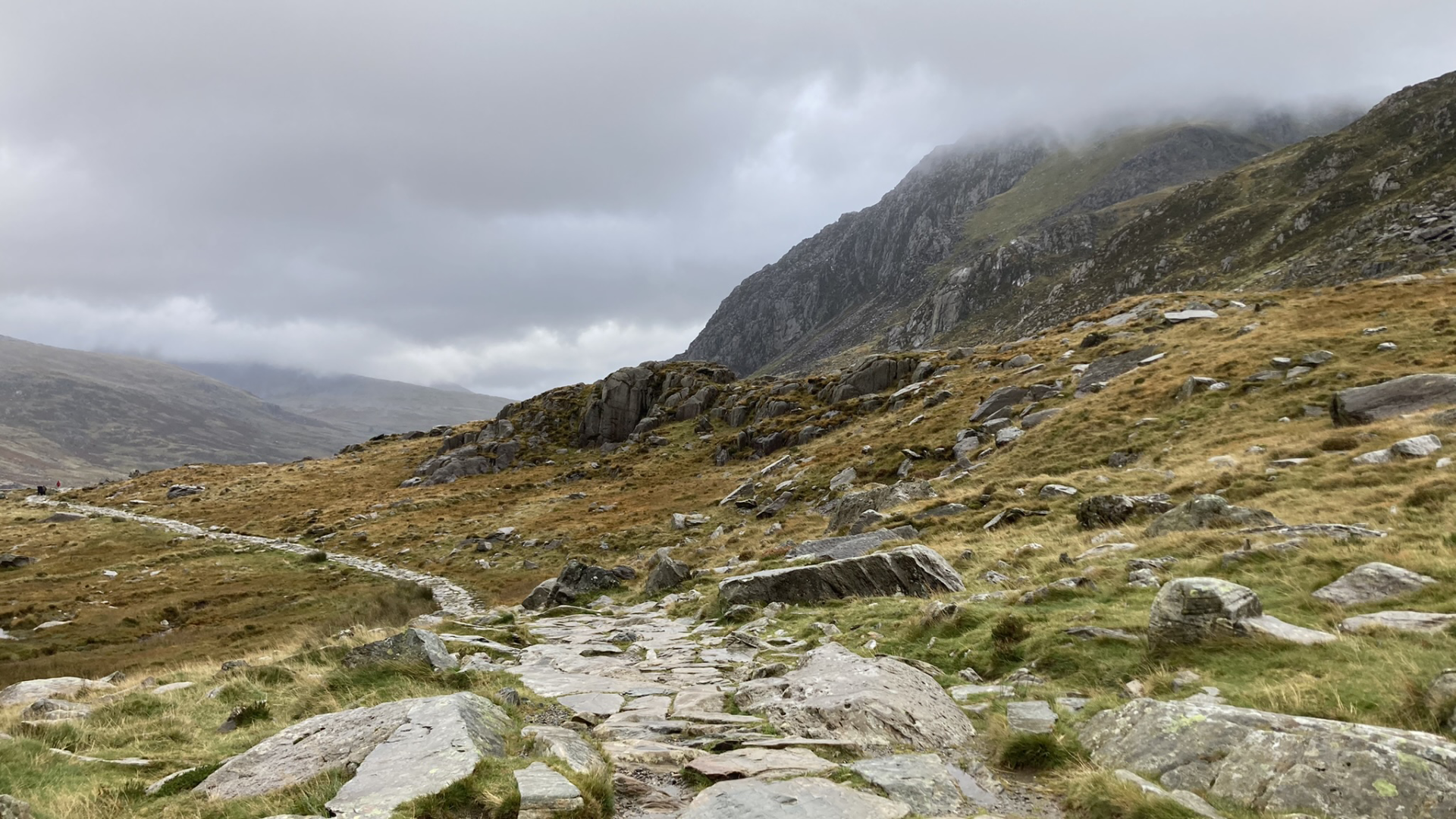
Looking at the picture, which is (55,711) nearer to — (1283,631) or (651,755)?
(651,755)

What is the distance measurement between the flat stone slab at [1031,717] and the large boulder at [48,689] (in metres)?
18.9

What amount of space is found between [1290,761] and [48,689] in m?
23.9

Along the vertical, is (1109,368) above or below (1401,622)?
above

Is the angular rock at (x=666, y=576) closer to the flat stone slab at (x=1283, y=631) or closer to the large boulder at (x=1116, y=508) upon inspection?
the large boulder at (x=1116, y=508)

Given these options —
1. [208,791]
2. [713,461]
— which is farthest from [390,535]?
[208,791]

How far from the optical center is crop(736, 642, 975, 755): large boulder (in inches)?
336

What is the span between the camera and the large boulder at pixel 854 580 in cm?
1761

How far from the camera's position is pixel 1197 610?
31.1 ft

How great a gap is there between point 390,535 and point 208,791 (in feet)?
177

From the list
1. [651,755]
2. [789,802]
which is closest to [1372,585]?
[789,802]

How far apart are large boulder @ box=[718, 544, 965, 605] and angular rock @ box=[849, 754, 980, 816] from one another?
10087 millimetres

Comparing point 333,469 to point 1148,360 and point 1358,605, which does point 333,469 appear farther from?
point 1358,605

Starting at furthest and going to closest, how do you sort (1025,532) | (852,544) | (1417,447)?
(852,544) → (1025,532) → (1417,447)

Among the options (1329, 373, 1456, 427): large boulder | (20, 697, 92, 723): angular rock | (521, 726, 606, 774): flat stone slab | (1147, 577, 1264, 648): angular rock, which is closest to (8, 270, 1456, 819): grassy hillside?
(1147, 577, 1264, 648): angular rock
